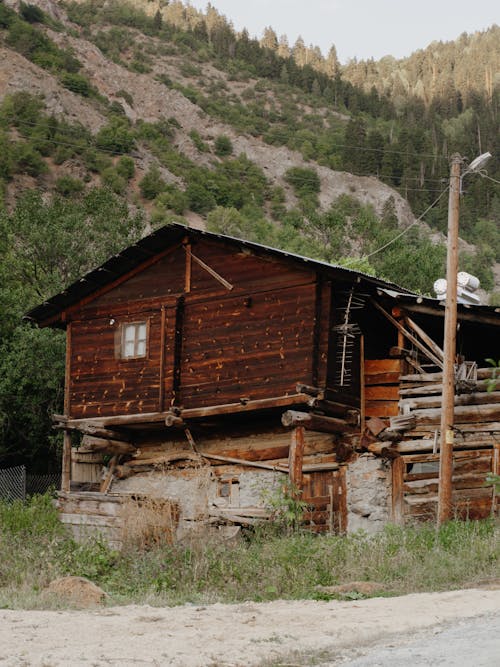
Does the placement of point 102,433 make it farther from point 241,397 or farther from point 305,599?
point 305,599

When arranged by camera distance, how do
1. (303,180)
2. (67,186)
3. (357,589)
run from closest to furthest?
(357,589), (67,186), (303,180)


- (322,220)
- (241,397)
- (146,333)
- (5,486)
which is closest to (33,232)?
(5,486)

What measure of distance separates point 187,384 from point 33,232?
53.2 feet

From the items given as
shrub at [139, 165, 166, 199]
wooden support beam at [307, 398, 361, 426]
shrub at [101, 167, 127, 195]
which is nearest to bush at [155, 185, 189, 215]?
shrub at [139, 165, 166, 199]

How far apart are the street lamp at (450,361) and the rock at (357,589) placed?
419 centimetres

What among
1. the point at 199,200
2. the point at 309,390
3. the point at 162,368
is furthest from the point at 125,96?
the point at 309,390

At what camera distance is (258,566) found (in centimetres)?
1544

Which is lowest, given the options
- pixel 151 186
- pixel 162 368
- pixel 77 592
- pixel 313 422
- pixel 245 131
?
pixel 77 592

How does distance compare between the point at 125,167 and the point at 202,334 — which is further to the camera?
the point at 125,167

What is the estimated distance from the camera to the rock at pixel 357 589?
13.9 meters

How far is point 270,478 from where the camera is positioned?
22484mm

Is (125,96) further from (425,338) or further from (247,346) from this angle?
(425,338)

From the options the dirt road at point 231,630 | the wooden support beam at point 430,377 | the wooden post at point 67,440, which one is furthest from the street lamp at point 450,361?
the wooden post at point 67,440

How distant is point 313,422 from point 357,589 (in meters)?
7.60
